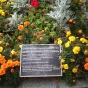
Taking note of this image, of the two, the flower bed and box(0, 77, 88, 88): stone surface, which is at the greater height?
the flower bed

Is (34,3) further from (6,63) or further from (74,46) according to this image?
(6,63)

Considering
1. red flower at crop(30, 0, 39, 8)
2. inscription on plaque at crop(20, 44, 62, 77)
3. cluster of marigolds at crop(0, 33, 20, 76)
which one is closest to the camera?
cluster of marigolds at crop(0, 33, 20, 76)

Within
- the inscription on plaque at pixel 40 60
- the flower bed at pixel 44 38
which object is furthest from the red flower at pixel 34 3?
the inscription on plaque at pixel 40 60

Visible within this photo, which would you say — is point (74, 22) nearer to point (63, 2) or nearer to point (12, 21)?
point (63, 2)

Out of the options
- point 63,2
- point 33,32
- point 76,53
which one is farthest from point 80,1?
point 76,53

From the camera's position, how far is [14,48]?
5.23 metres

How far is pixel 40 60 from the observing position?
4906 mm

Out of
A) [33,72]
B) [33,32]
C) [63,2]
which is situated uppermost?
[63,2]

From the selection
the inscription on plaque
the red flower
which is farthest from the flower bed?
the inscription on plaque

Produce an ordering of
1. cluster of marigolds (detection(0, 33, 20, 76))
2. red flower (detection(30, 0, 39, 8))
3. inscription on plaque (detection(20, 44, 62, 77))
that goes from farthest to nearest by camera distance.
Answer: red flower (detection(30, 0, 39, 8)) < inscription on plaque (detection(20, 44, 62, 77)) < cluster of marigolds (detection(0, 33, 20, 76))

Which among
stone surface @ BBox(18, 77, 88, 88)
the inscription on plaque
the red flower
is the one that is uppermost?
the red flower

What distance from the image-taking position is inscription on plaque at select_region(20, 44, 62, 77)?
4797mm

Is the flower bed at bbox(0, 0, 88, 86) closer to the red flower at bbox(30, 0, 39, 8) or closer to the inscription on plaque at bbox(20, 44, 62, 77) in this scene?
the red flower at bbox(30, 0, 39, 8)

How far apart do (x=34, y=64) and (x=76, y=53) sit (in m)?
0.69
